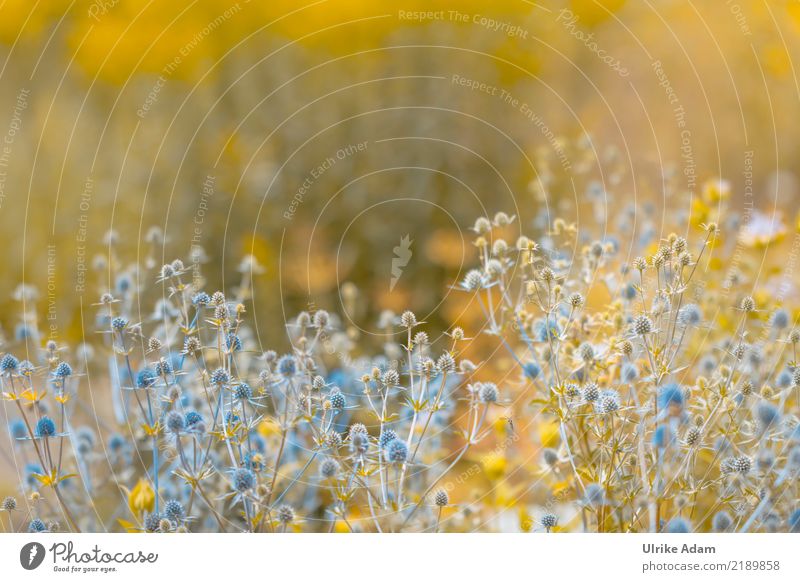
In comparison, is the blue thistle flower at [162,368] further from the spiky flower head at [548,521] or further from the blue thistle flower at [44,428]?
the spiky flower head at [548,521]

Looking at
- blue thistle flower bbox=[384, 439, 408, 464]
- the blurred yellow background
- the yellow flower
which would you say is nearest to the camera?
blue thistle flower bbox=[384, 439, 408, 464]

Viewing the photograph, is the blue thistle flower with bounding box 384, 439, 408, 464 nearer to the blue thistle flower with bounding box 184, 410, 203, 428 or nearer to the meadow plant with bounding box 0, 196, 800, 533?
the meadow plant with bounding box 0, 196, 800, 533

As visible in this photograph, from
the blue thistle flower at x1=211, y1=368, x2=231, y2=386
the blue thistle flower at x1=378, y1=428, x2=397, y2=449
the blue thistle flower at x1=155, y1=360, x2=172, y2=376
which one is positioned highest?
the blue thistle flower at x1=155, y1=360, x2=172, y2=376

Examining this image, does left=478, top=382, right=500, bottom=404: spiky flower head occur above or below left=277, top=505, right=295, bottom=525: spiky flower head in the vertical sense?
above

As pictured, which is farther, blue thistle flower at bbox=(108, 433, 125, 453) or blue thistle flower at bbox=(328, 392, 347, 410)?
blue thistle flower at bbox=(108, 433, 125, 453)

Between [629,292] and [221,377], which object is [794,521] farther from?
[221,377]

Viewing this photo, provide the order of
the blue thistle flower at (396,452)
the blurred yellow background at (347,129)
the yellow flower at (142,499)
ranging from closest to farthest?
the blue thistle flower at (396,452) → the yellow flower at (142,499) → the blurred yellow background at (347,129)

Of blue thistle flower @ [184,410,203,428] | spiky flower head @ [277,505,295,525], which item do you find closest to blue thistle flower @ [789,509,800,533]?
spiky flower head @ [277,505,295,525]

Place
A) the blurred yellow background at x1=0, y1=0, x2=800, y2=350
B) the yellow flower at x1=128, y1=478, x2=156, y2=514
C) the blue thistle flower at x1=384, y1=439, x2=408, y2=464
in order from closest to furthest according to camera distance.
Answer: the blue thistle flower at x1=384, y1=439, x2=408, y2=464, the yellow flower at x1=128, y1=478, x2=156, y2=514, the blurred yellow background at x1=0, y1=0, x2=800, y2=350

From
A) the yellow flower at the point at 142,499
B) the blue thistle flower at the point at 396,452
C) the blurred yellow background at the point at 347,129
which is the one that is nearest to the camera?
the blue thistle flower at the point at 396,452

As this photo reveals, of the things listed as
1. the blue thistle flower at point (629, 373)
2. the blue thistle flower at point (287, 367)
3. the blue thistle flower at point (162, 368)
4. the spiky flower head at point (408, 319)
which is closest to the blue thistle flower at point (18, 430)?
the blue thistle flower at point (162, 368)

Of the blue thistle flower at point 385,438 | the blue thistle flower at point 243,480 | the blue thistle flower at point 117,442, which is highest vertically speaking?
the blue thistle flower at point 385,438

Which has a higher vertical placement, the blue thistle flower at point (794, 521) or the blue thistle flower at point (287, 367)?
the blue thistle flower at point (287, 367)
